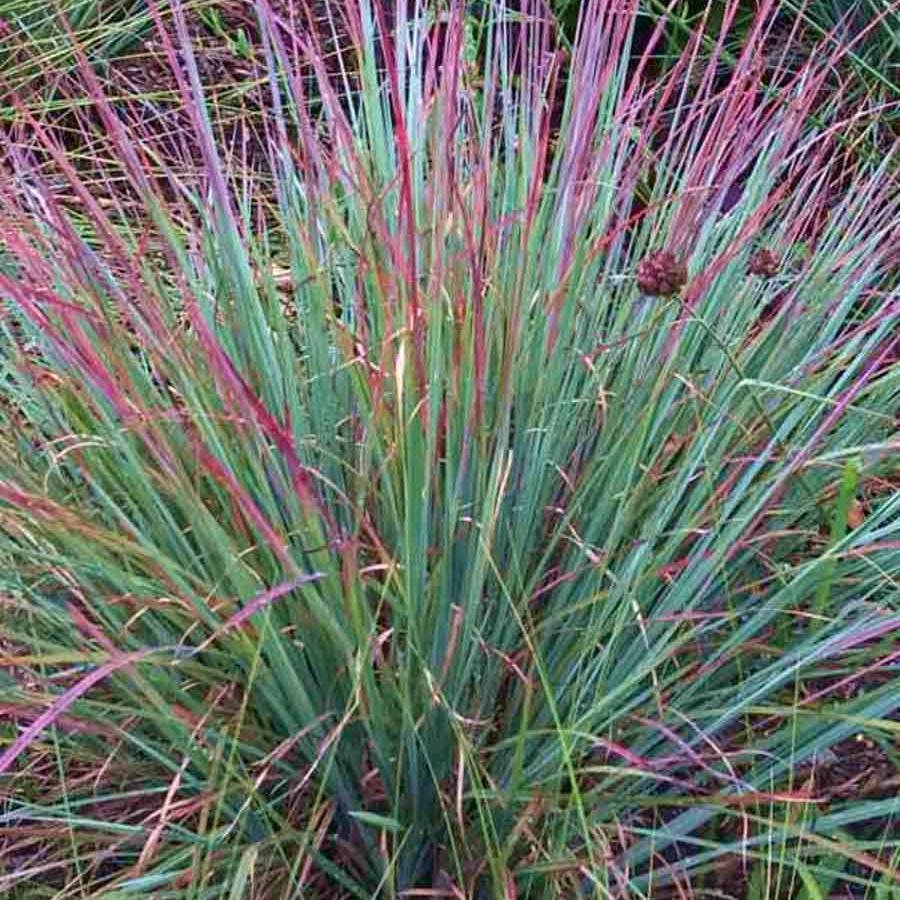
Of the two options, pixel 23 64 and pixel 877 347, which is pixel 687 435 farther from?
pixel 23 64

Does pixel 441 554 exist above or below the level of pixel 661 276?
below

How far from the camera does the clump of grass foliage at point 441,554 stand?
5.77 feet

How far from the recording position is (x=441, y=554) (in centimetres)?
184

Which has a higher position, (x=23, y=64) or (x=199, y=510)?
(x=199, y=510)

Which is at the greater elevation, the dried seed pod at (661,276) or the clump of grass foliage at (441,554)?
the dried seed pod at (661,276)

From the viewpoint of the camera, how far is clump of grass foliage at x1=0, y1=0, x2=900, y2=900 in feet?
5.77

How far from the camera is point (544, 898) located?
5.82 ft

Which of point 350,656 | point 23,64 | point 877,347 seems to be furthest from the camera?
point 23,64

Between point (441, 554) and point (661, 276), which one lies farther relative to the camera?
point (441, 554)

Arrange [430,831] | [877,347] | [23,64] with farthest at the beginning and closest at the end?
[23,64] < [877,347] < [430,831]

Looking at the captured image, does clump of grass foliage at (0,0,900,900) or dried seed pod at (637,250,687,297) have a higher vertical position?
dried seed pod at (637,250,687,297)

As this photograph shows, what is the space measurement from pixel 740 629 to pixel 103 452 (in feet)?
2.64

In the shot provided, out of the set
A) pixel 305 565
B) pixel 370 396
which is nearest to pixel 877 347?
pixel 370 396

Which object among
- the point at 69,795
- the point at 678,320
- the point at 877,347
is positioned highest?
the point at 678,320
